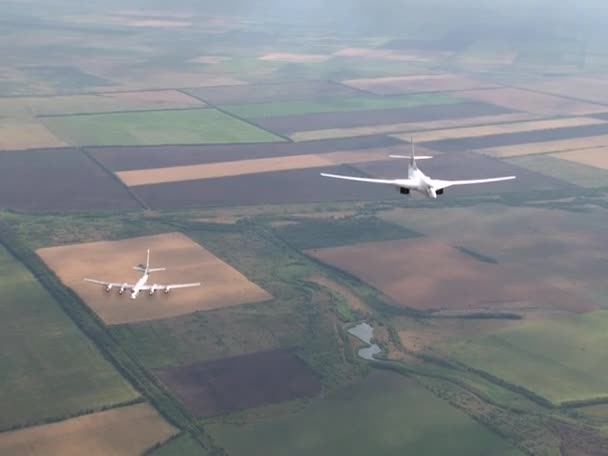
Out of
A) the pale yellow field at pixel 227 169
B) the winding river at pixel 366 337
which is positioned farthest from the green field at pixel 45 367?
the pale yellow field at pixel 227 169

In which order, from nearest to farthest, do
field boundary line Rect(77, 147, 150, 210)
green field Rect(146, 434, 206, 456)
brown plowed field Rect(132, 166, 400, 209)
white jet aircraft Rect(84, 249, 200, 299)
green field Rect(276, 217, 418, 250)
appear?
green field Rect(146, 434, 206, 456) < white jet aircraft Rect(84, 249, 200, 299) < green field Rect(276, 217, 418, 250) < field boundary line Rect(77, 147, 150, 210) < brown plowed field Rect(132, 166, 400, 209)

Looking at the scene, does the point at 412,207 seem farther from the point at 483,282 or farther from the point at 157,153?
the point at 157,153

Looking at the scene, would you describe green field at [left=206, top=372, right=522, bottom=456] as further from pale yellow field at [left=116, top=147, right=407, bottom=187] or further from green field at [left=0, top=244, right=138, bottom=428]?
pale yellow field at [left=116, top=147, right=407, bottom=187]

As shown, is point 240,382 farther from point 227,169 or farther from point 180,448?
point 227,169

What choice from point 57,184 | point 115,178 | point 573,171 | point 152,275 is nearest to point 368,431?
point 152,275

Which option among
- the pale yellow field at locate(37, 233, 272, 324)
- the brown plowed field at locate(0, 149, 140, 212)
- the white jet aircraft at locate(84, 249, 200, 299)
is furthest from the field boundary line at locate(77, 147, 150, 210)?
the white jet aircraft at locate(84, 249, 200, 299)

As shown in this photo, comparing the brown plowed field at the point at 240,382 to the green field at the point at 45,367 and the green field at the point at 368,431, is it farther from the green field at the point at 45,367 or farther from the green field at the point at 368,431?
the green field at the point at 45,367

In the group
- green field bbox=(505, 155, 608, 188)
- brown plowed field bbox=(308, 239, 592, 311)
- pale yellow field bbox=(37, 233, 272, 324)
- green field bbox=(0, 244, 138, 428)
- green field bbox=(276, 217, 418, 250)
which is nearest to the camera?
green field bbox=(0, 244, 138, 428)
